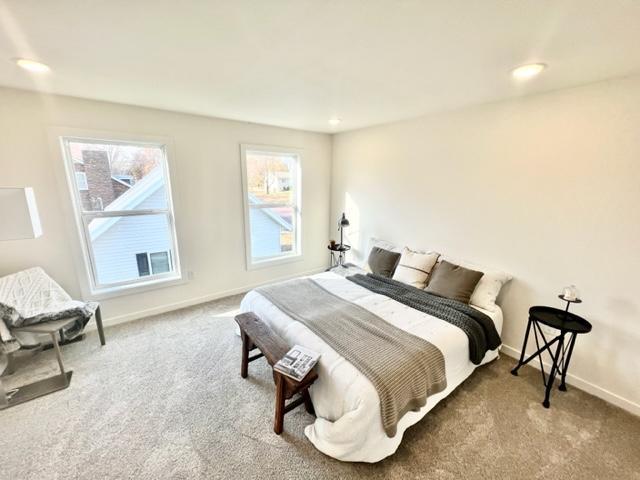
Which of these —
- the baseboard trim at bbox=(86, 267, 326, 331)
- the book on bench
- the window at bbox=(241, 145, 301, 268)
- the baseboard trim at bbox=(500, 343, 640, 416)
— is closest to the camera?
the book on bench

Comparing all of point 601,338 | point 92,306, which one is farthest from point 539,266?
point 92,306

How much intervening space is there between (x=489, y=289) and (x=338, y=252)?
2.38 m

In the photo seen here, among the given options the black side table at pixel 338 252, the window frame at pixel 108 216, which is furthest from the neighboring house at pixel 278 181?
the window frame at pixel 108 216

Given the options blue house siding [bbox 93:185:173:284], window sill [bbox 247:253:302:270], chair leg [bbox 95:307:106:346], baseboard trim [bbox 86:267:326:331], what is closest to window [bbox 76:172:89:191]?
blue house siding [bbox 93:185:173:284]

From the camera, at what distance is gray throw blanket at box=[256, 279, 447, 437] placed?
1.53 meters

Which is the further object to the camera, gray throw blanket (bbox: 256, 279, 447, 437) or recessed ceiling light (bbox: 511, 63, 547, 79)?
recessed ceiling light (bbox: 511, 63, 547, 79)

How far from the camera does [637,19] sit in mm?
1154

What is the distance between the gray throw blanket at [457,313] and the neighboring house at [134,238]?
8.27ft

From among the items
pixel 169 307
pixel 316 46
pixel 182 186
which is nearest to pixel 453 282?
pixel 316 46

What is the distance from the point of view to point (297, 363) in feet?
5.44

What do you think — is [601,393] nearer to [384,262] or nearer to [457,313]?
[457,313]

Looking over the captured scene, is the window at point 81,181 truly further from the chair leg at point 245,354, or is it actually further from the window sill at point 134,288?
the chair leg at point 245,354

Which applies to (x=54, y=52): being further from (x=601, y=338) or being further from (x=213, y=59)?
(x=601, y=338)

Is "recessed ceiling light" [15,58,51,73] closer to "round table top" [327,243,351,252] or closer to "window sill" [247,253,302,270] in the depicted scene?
"window sill" [247,253,302,270]
